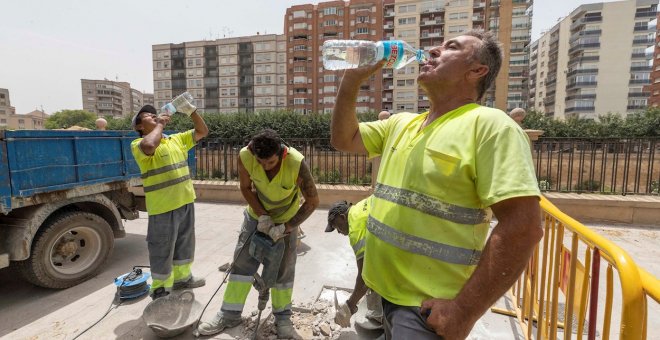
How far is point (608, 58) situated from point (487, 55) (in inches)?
3522

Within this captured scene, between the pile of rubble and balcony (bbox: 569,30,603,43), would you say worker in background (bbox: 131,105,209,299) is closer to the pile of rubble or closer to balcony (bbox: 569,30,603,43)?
the pile of rubble

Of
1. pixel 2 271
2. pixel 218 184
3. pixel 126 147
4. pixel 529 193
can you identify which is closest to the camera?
pixel 529 193

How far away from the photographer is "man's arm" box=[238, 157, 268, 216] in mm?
2930

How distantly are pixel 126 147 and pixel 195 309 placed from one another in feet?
9.65

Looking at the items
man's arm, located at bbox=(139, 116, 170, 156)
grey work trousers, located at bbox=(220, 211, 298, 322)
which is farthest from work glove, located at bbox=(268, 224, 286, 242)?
man's arm, located at bbox=(139, 116, 170, 156)

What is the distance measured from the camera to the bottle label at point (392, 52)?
1666 mm

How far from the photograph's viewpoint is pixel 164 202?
11.0 ft

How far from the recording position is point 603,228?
5996mm

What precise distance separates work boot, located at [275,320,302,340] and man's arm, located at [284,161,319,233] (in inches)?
31.9

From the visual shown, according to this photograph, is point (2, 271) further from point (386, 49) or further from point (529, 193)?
point (529, 193)

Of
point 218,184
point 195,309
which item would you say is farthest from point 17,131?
point 218,184

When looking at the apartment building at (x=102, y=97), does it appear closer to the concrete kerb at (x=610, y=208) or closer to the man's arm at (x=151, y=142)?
the man's arm at (x=151, y=142)

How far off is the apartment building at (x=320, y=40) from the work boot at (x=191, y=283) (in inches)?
2323

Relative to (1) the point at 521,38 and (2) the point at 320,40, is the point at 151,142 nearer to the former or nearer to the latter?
(2) the point at 320,40
